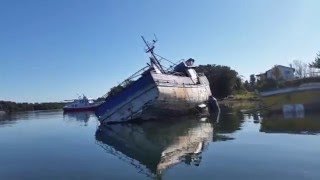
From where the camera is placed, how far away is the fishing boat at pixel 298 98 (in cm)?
2581

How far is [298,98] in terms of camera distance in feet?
86.8

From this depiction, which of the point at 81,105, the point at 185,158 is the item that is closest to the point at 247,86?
the point at 81,105

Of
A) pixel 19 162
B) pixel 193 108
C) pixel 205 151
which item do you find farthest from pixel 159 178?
pixel 193 108

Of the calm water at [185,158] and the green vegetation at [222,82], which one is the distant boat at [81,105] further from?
the calm water at [185,158]

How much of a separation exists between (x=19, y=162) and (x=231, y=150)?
769 cm

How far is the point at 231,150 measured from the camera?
1316 centimetres

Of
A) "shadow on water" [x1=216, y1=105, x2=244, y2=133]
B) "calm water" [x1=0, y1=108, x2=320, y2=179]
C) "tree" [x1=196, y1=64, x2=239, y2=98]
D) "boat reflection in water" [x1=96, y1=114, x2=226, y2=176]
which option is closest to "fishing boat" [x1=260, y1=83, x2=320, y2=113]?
"shadow on water" [x1=216, y1=105, x2=244, y2=133]

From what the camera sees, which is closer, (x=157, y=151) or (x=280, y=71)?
(x=157, y=151)

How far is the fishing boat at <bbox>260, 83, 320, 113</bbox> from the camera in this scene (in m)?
25.8

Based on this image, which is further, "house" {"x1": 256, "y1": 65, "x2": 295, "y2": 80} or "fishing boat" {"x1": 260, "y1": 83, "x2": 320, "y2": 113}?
"house" {"x1": 256, "y1": 65, "x2": 295, "y2": 80}

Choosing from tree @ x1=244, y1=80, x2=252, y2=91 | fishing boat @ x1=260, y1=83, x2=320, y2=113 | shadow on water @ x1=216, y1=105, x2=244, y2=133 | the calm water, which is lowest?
the calm water

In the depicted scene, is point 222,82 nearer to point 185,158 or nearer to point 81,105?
point 81,105

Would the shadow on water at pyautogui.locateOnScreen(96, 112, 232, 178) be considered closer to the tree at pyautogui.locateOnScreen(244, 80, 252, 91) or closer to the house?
the house

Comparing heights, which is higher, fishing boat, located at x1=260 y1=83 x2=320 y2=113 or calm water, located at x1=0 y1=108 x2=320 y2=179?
Result: fishing boat, located at x1=260 y1=83 x2=320 y2=113
